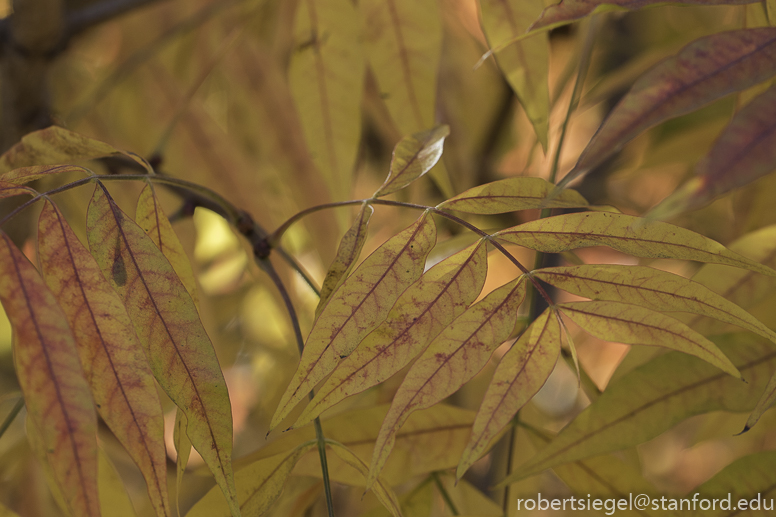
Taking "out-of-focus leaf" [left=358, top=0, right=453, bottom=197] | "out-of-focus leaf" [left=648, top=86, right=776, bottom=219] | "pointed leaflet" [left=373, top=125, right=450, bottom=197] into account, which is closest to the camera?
"out-of-focus leaf" [left=648, top=86, right=776, bottom=219]

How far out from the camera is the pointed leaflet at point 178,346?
0.23 meters

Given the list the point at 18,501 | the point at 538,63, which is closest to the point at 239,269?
the point at 18,501

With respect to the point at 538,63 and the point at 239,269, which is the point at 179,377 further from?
the point at 239,269

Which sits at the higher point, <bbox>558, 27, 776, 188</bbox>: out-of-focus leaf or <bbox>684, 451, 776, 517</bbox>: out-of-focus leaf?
<bbox>558, 27, 776, 188</bbox>: out-of-focus leaf

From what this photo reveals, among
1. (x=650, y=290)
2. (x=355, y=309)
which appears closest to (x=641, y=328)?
(x=650, y=290)

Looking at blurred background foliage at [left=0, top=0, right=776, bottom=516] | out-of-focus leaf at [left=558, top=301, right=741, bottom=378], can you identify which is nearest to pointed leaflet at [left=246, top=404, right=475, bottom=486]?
blurred background foliage at [left=0, top=0, right=776, bottom=516]


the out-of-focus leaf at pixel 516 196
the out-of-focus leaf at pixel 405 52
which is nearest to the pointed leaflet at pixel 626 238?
the out-of-focus leaf at pixel 516 196

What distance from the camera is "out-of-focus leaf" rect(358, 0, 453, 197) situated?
367mm

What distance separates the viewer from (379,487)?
26cm

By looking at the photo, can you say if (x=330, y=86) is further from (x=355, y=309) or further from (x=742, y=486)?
(x=742, y=486)

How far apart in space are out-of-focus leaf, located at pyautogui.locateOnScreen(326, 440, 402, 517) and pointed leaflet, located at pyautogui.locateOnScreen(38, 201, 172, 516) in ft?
0.28

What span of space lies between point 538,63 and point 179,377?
264mm

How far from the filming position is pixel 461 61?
2.73 ft

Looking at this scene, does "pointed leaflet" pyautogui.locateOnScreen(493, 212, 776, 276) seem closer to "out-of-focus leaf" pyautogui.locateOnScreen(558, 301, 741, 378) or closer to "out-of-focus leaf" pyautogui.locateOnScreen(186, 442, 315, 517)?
"out-of-focus leaf" pyautogui.locateOnScreen(558, 301, 741, 378)
